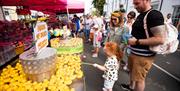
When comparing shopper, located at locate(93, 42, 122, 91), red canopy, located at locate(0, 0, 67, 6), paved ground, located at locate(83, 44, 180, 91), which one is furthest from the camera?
red canopy, located at locate(0, 0, 67, 6)

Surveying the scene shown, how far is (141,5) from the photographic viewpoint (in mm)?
2047

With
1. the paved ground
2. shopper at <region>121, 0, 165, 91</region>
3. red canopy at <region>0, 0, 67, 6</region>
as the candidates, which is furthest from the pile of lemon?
red canopy at <region>0, 0, 67, 6</region>

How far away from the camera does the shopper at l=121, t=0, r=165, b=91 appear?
74.5 inches

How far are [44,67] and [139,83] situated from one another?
1602 mm

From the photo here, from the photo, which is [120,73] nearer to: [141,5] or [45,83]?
[141,5]

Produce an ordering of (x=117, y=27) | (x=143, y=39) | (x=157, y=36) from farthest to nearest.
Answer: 1. (x=117, y=27)
2. (x=143, y=39)
3. (x=157, y=36)

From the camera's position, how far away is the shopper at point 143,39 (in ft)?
6.21

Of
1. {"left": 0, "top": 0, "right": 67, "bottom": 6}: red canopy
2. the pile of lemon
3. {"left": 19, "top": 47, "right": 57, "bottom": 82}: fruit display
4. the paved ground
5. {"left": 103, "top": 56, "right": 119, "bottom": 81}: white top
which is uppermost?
{"left": 0, "top": 0, "right": 67, "bottom": 6}: red canopy

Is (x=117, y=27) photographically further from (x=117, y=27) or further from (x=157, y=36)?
(x=157, y=36)

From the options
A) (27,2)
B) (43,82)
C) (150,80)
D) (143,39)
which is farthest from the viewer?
(27,2)

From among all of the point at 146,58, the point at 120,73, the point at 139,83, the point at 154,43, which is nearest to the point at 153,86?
the point at 120,73

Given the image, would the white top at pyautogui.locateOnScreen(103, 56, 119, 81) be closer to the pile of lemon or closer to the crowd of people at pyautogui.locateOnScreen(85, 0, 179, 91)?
the crowd of people at pyautogui.locateOnScreen(85, 0, 179, 91)

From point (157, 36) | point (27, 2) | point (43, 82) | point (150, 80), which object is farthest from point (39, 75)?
point (27, 2)

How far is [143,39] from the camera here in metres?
2.06
